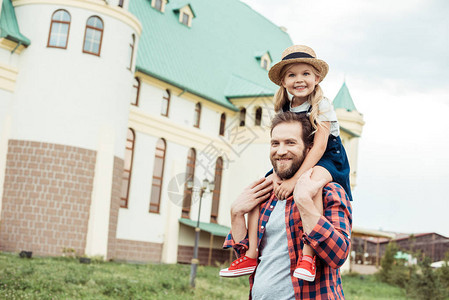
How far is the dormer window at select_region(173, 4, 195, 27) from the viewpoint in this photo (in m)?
28.7

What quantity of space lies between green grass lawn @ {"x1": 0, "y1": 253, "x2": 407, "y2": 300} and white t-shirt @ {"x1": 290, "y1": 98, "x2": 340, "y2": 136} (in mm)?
8798

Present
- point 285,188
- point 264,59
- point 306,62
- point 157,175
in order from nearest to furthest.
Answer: point 285,188, point 306,62, point 157,175, point 264,59

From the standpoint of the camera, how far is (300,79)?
3215 millimetres

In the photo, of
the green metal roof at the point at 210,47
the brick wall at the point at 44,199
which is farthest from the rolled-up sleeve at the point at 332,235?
the green metal roof at the point at 210,47

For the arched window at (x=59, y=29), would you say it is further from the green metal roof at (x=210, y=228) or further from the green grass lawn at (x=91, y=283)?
the green metal roof at (x=210, y=228)

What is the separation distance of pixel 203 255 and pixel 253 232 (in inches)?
956

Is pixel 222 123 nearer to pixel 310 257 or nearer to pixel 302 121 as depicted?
pixel 302 121

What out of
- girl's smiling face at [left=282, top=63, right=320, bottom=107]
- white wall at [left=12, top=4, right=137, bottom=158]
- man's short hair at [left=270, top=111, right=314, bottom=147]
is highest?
white wall at [left=12, top=4, right=137, bottom=158]

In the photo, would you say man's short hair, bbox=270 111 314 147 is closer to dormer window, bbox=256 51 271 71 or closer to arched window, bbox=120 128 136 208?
arched window, bbox=120 128 136 208

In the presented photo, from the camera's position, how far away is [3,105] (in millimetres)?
19000

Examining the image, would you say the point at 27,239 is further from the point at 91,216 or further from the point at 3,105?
the point at 3,105

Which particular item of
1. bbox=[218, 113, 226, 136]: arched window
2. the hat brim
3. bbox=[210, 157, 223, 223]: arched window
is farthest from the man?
bbox=[218, 113, 226, 136]: arched window

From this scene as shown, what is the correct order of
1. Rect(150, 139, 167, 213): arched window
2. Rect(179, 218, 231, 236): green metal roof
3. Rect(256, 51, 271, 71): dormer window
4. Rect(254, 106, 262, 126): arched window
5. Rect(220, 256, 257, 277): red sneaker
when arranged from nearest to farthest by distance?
Rect(220, 256, 257, 277): red sneaker, Rect(150, 139, 167, 213): arched window, Rect(179, 218, 231, 236): green metal roof, Rect(254, 106, 262, 126): arched window, Rect(256, 51, 271, 71): dormer window

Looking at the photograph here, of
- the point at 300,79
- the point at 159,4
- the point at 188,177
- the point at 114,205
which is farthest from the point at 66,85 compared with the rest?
the point at 300,79
